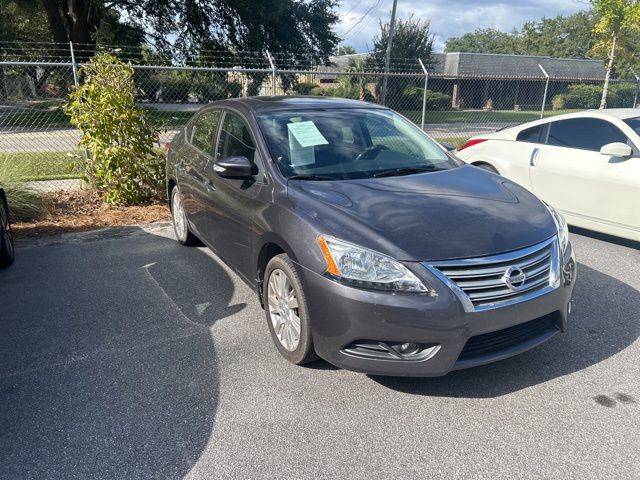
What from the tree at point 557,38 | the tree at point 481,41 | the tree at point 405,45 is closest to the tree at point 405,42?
the tree at point 405,45

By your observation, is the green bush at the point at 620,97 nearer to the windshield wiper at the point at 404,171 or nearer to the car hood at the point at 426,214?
the windshield wiper at the point at 404,171

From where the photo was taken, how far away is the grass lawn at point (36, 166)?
7.29 m

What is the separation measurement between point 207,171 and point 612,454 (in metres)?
3.62

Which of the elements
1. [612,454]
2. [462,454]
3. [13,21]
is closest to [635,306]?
[612,454]

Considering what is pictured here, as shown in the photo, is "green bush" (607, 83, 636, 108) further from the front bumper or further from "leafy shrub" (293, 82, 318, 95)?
the front bumper

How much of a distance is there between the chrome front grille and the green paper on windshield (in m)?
1.59

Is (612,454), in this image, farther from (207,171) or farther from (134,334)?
(207,171)

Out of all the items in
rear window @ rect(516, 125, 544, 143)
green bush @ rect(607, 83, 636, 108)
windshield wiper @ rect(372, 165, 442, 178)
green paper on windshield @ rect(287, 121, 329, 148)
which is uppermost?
green paper on windshield @ rect(287, 121, 329, 148)

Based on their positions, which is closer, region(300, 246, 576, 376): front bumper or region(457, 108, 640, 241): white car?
region(300, 246, 576, 376): front bumper

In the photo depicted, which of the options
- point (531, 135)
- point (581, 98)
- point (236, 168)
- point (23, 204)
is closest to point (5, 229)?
point (23, 204)

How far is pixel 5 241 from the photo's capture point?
5.20 meters

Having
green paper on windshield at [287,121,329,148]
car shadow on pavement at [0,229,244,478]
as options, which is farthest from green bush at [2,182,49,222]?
green paper on windshield at [287,121,329,148]

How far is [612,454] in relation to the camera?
8.30ft

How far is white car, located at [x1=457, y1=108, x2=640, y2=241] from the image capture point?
17.6 ft
